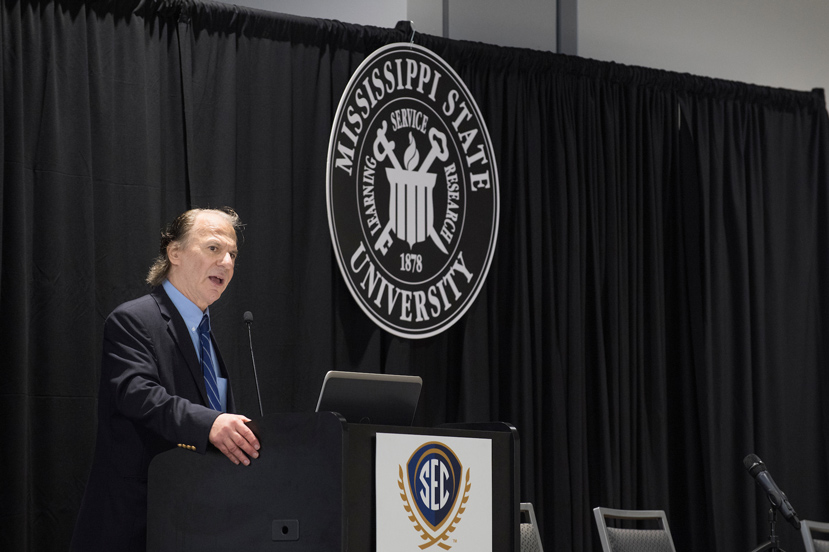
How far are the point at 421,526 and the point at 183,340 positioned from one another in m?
0.93

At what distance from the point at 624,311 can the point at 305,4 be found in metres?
2.35

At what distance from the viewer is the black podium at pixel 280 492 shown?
88.8 inches

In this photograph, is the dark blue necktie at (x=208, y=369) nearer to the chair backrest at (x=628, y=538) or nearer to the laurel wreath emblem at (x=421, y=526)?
the laurel wreath emblem at (x=421, y=526)

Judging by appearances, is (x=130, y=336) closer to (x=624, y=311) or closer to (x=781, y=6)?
(x=624, y=311)

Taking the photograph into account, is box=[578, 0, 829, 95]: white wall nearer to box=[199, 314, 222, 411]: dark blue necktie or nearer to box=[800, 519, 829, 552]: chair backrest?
box=[800, 519, 829, 552]: chair backrest

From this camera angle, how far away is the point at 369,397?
2586 millimetres

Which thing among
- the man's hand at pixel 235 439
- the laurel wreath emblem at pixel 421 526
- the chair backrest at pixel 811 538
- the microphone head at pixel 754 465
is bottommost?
the chair backrest at pixel 811 538

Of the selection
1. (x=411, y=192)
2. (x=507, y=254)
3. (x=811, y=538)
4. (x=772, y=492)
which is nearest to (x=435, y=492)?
(x=772, y=492)

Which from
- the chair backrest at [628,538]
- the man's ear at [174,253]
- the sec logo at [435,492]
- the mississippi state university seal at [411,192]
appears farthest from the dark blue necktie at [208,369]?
the chair backrest at [628,538]

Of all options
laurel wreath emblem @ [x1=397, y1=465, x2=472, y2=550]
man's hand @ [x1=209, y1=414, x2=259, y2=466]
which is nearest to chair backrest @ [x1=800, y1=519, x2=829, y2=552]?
laurel wreath emblem @ [x1=397, y1=465, x2=472, y2=550]

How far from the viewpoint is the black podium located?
7.40 feet

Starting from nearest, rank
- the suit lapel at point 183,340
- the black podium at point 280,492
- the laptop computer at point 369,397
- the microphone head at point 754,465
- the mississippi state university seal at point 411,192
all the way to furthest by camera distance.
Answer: the black podium at point 280,492
the laptop computer at point 369,397
the suit lapel at point 183,340
the microphone head at point 754,465
the mississippi state university seal at point 411,192

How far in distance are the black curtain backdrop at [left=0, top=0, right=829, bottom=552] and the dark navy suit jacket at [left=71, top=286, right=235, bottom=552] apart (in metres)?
1.43

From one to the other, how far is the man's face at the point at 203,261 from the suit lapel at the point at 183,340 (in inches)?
6.4
